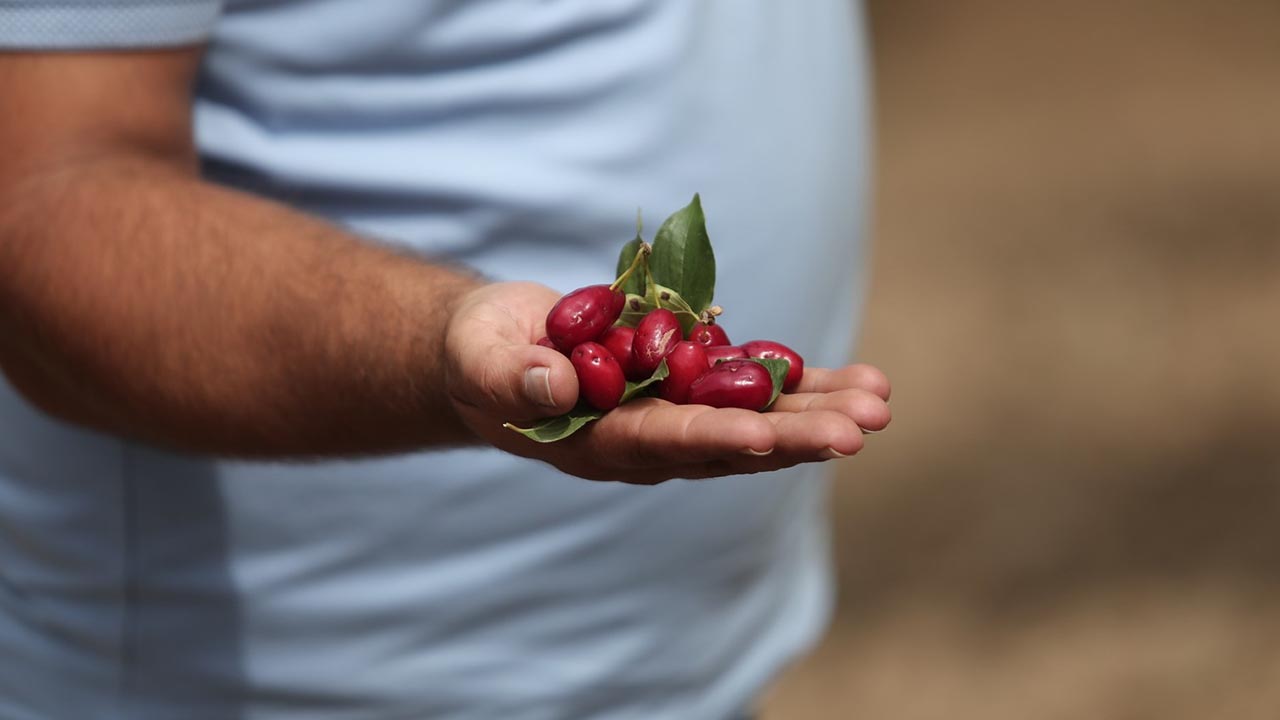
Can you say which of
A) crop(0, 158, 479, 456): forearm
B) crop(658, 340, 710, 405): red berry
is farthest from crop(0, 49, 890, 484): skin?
crop(658, 340, 710, 405): red berry

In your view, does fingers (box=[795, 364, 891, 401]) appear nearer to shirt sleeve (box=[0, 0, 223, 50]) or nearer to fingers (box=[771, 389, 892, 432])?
fingers (box=[771, 389, 892, 432])

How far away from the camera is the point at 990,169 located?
17.2 feet

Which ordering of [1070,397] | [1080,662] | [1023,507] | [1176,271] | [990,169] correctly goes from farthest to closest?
[990,169] < [1176,271] < [1070,397] < [1023,507] < [1080,662]

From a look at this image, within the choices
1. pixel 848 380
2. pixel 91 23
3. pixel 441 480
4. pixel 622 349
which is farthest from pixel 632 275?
pixel 91 23

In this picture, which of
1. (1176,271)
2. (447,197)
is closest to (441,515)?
(447,197)

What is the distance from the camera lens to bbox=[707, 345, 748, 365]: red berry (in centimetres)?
107

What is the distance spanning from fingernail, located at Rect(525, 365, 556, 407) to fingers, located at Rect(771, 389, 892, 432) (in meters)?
0.19

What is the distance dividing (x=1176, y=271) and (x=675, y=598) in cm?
361

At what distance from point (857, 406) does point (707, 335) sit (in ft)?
0.70

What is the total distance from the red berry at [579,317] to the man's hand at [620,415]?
0.03 m

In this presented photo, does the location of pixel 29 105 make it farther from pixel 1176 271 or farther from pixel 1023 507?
pixel 1176 271

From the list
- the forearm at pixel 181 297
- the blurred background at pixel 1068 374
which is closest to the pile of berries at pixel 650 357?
the forearm at pixel 181 297

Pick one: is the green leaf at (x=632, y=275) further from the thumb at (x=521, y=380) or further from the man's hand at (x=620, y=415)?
the thumb at (x=521, y=380)

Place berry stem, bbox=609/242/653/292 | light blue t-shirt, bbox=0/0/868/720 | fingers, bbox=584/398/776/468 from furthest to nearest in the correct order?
1. light blue t-shirt, bbox=0/0/868/720
2. berry stem, bbox=609/242/653/292
3. fingers, bbox=584/398/776/468
